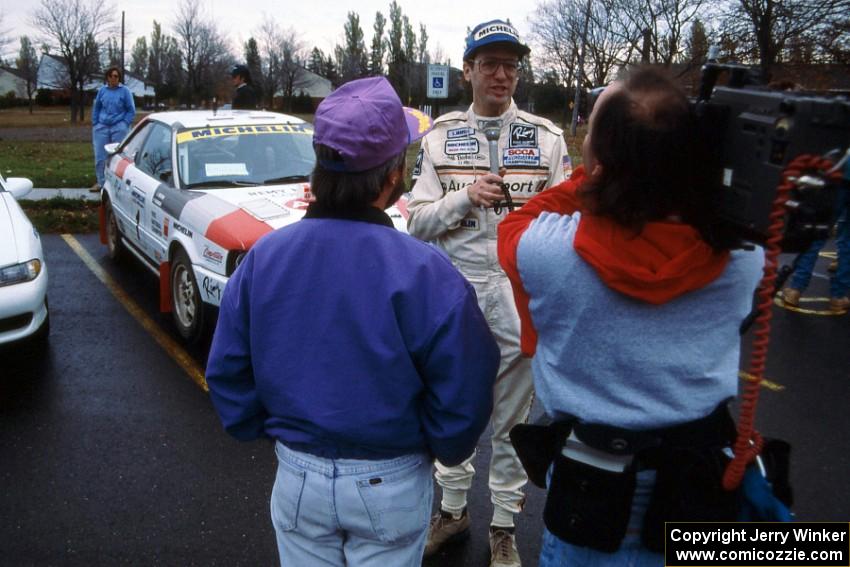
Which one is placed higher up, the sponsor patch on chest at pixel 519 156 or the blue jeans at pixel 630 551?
the sponsor patch on chest at pixel 519 156

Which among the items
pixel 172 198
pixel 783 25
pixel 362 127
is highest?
pixel 783 25

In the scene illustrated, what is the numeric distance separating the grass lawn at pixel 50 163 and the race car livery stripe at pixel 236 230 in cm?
869

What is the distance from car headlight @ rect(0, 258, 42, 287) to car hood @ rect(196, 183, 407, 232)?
1.24 metres

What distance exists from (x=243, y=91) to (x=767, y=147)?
10069mm

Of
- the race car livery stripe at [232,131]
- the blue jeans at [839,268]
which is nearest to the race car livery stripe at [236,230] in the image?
the race car livery stripe at [232,131]

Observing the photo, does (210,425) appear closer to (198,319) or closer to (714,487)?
(198,319)

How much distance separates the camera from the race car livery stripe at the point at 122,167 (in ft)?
22.7

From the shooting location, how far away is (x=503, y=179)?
113 inches

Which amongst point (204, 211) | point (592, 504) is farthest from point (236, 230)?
point (592, 504)

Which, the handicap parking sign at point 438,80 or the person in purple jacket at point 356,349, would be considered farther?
the handicap parking sign at point 438,80

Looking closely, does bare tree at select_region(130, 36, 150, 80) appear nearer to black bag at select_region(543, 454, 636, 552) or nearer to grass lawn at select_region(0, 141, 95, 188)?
grass lawn at select_region(0, 141, 95, 188)

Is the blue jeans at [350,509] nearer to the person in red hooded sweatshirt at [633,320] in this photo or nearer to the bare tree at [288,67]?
the person in red hooded sweatshirt at [633,320]

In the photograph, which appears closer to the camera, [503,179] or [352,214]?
[352,214]

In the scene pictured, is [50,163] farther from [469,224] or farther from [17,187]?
[469,224]
